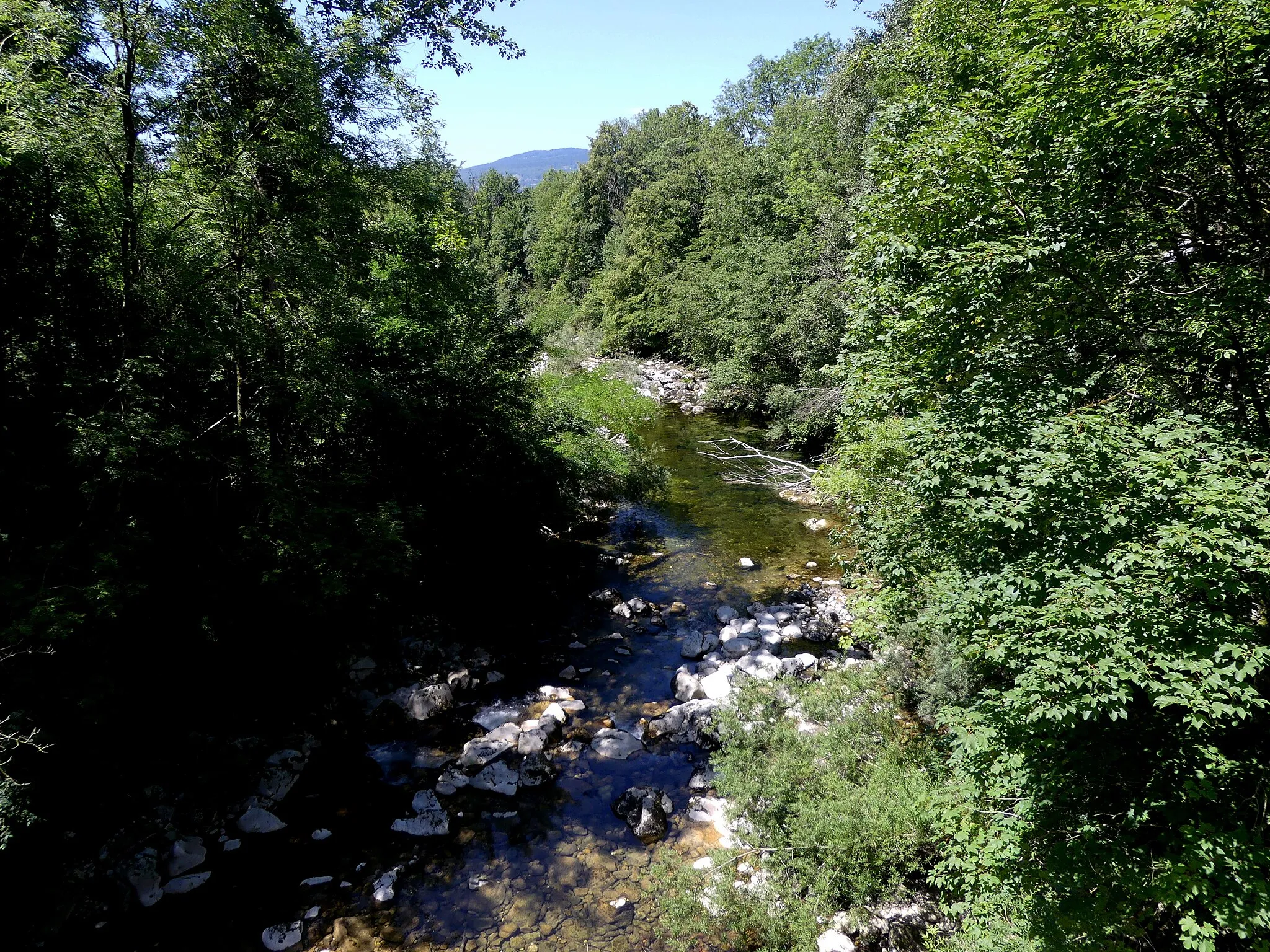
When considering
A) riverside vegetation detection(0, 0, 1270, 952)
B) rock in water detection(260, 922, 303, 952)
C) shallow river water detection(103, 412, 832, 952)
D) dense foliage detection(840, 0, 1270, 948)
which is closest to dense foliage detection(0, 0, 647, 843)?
riverside vegetation detection(0, 0, 1270, 952)

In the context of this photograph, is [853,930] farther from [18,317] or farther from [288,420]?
[18,317]

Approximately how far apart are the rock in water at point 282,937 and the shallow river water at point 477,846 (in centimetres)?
5

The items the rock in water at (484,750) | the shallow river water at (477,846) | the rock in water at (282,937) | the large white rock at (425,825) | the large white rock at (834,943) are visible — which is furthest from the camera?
the rock in water at (484,750)

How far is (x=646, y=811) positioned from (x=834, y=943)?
268 cm

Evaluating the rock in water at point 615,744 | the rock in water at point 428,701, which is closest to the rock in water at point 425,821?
the rock in water at point 428,701

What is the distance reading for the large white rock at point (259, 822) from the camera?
7605 millimetres

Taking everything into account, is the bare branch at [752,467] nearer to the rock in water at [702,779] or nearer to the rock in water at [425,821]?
the rock in water at [702,779]

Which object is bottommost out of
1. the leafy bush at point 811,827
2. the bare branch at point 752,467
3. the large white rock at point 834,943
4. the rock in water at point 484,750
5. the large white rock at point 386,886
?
the large white rock at point 386,886

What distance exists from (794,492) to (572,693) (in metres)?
10.5

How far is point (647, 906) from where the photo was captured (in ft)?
21.9

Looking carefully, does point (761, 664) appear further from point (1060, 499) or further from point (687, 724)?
point (1060, 499)

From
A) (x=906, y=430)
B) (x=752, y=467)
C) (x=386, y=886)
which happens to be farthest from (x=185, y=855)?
(x=752, y=467)

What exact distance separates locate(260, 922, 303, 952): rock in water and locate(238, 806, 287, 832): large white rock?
58.7 inches

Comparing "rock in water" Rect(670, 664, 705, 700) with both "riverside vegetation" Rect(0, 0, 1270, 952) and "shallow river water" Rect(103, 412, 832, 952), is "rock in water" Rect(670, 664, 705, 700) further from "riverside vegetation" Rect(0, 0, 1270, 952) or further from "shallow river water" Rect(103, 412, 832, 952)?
"riverside vegetation" Rect(0, 0, 1270, 952)
